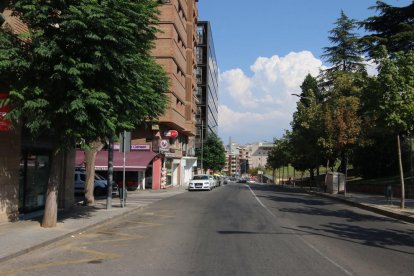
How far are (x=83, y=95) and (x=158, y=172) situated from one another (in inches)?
1356

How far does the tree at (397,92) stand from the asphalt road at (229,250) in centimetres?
549

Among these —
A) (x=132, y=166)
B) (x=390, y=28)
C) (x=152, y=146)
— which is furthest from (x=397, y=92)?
(x=152, y=146)

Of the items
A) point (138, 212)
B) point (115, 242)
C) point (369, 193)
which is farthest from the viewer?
point (369, 193)

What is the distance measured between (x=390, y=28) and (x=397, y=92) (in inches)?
521

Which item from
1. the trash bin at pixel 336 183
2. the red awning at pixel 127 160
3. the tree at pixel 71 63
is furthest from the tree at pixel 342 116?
the tree at pixel 71 63

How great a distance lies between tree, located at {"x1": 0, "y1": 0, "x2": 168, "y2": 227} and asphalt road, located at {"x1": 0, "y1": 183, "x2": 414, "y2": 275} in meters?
3.14

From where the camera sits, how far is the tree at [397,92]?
2048 cm

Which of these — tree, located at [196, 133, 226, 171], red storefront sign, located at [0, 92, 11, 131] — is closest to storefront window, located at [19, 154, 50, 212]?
red storefront sign, located at [0, 92, 11, 131]

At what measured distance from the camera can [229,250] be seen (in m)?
10.5

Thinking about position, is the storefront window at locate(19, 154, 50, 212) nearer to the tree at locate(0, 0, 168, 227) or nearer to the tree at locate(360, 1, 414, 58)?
the tree at locate(0, 0, 168, 227)

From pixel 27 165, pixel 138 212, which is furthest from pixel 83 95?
pixel 138 212

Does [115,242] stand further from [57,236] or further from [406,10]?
[406,10]

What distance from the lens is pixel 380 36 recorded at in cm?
3225

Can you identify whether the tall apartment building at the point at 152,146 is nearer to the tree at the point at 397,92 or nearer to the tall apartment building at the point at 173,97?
the tall apartment building at the point at 173,97
